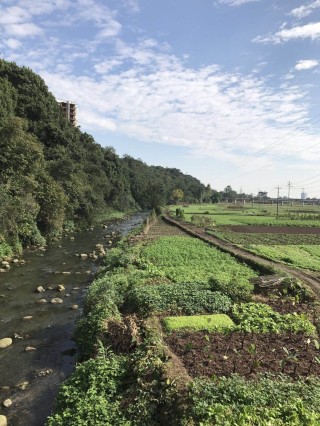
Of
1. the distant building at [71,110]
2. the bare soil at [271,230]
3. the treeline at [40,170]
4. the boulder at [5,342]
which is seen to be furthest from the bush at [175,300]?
the distant building at [71,110]

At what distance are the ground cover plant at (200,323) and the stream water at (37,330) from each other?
4696 millimetres

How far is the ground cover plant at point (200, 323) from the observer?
15.0 meters

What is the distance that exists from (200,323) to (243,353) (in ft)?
8.92

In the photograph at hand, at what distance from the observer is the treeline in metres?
36.6

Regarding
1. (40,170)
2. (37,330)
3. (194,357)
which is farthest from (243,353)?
(40,170)

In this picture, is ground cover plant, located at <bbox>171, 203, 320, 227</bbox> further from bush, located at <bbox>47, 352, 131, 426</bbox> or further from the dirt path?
bush, located at <bbox>47, 352, 131, 426</bbox>

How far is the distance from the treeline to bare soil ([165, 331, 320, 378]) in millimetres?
24837

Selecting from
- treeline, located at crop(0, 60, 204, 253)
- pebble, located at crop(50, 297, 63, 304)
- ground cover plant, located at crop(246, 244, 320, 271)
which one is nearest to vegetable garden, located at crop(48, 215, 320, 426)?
pebble, located at crop(50, 297, 63, 304)

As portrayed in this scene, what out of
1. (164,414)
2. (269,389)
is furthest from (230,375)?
(164,414)

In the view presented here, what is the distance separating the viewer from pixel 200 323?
1532 centimetres

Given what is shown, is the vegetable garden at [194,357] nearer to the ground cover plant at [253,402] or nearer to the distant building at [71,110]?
the ground cover plant at [253,402]

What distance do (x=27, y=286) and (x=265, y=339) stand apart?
1807 centimetres

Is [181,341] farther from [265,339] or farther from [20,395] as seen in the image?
[20,395]

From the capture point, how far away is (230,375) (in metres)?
11.3
